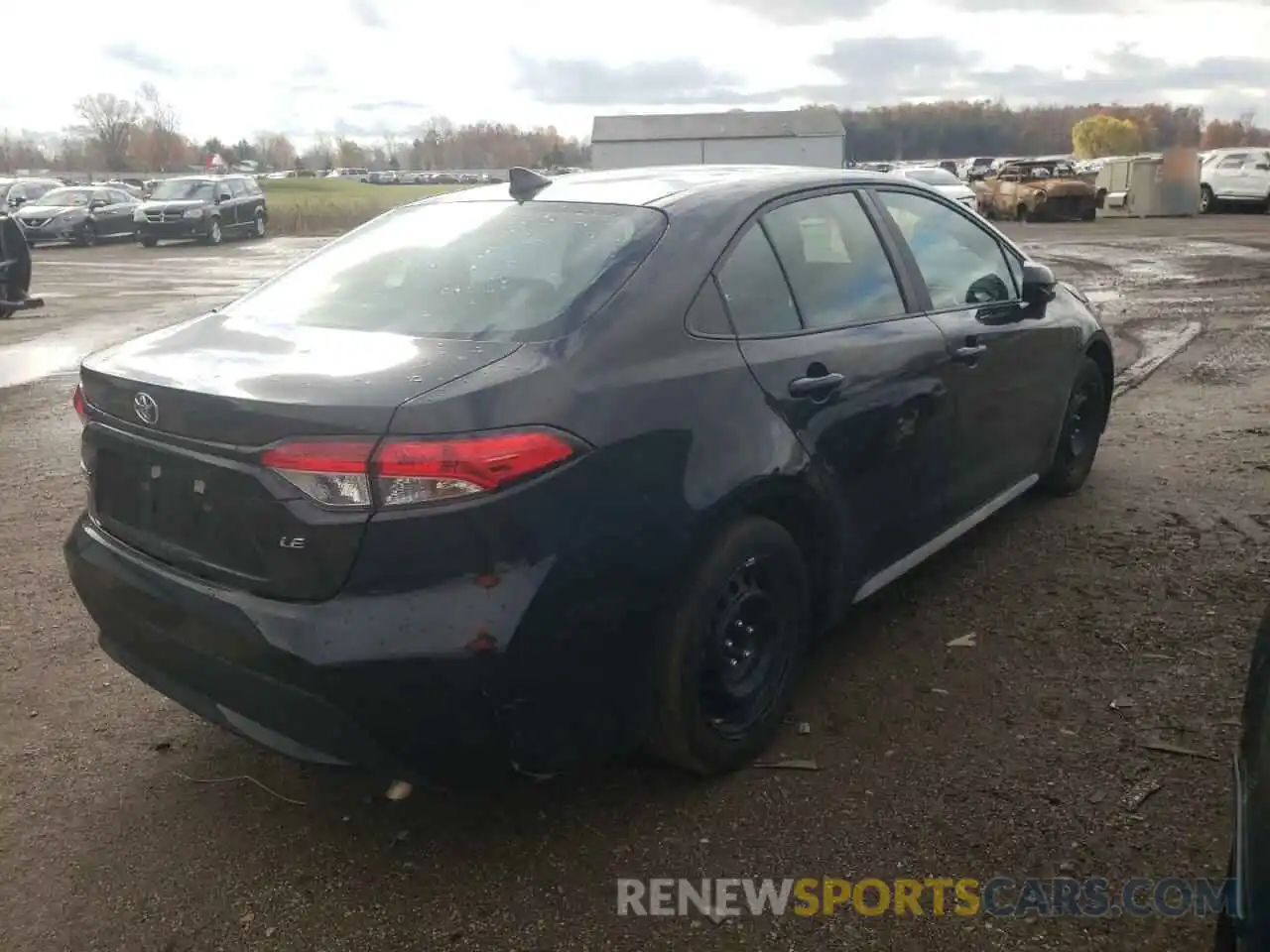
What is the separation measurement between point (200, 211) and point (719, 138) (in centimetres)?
2521

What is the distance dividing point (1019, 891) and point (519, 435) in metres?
1.59

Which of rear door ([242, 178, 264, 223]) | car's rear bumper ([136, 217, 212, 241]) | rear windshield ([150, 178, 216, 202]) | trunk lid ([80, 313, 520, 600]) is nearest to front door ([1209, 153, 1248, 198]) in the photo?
rear door ([242, 178, 264, 223])

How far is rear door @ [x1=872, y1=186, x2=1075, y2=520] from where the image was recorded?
3904 millimetres

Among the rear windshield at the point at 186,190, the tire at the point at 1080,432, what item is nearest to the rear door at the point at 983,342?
the tire at the point at 1080,432

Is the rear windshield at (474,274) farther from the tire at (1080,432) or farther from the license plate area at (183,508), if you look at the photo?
the tire at (1080,432)

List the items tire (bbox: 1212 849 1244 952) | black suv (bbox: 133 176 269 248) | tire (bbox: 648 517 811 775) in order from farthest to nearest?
1. black suv (bbox: 133 176 269 248)
2. tire (bbox: 648 517 811 775)
3. tire (bbox: 1212 849 1244 952)

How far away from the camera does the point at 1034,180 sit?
3119cm

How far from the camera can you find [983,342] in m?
4.00

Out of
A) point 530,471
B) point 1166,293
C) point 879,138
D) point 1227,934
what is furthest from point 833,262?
point 879,138

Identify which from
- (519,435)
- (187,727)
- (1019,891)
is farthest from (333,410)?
(1019,891)

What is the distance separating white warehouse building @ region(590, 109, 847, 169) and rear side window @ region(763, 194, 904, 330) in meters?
42.0

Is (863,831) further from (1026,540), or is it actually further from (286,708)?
(1026,540)

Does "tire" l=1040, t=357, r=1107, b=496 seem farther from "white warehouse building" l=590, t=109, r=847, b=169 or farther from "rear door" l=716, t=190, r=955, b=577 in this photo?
"white warehouse building" l=590, t=109, r=847, b=169

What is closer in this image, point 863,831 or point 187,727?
point 863,831
